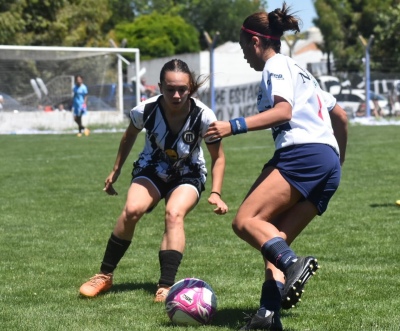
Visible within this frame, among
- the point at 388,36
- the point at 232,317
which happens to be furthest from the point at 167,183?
the point at 388,36

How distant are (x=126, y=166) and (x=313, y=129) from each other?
42.9ft

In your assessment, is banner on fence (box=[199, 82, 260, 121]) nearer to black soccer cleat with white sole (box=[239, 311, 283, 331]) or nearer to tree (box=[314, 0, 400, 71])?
tree (box=[314, 0, 400, 71])

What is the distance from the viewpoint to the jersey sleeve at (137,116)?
264 inches

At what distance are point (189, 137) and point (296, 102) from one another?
1.40m

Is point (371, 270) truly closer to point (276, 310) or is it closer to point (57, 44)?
point (276, 310)

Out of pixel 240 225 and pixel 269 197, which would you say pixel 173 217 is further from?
pixel 269 197

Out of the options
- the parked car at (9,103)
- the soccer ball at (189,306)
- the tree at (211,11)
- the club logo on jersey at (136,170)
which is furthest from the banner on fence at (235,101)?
the tree at (211,11)

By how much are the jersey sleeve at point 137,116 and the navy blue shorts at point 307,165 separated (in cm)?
146

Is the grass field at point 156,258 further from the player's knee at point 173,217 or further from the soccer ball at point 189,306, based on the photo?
the player's knee at point 173,217

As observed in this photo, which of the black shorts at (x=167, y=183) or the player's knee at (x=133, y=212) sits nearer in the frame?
the player's knee at (x=133, y=212)

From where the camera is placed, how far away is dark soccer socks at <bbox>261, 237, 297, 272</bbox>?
5223 mm

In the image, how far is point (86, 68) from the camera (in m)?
33.9

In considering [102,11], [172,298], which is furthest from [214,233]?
[102,11]

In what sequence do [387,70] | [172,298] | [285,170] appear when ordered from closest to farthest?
[285,170] → [172,298] → [387,70]
